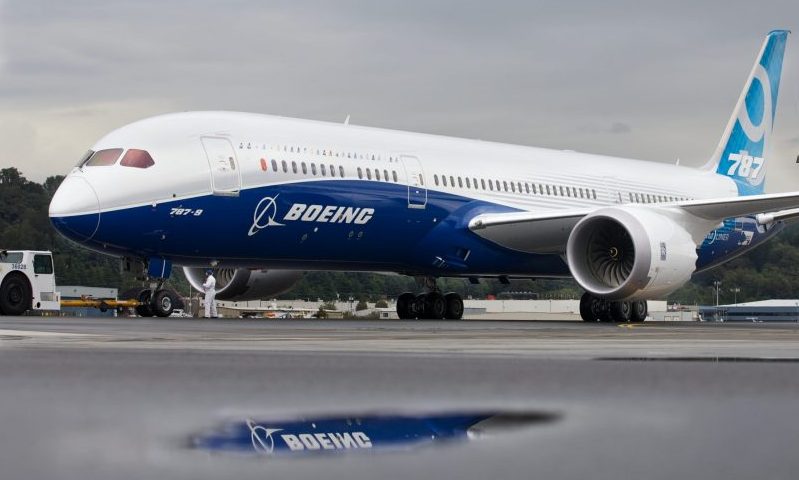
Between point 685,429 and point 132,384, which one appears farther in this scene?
point 132,384

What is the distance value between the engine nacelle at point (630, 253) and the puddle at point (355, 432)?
17863 mm

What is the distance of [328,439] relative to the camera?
16.4 feet

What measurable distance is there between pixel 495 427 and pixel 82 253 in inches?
2050

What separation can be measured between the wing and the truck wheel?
9.20 metres

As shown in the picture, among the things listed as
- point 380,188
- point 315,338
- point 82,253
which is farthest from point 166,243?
point 82,253

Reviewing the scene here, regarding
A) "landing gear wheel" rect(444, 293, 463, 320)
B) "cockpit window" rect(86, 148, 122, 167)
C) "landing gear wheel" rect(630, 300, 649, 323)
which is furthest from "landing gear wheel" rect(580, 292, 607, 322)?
"cockpit window" rect(86, 148, 122, 167)

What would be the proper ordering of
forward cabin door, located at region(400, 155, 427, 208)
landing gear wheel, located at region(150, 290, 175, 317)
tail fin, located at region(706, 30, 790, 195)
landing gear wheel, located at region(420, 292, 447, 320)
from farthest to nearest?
tail fin, located at region(706, 30, 790, 195)
landing gear wheel, located at region(420, 292, 447, 320)
forward cabin door, located at region(400, 155, 427, 208)
landing gear wheel, located at region(150, 290, 175, 317)

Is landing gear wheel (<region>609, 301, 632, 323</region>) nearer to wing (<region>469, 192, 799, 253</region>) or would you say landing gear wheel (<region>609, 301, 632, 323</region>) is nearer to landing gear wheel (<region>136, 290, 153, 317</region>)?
wing (<region>469, 192, 799, 253</region>)

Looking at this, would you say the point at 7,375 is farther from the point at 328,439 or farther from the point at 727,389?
the point at 727,389

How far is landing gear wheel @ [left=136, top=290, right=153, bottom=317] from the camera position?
2239cm

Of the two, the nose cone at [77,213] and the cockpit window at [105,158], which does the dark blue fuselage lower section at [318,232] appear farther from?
the cockpit window at [105,158]

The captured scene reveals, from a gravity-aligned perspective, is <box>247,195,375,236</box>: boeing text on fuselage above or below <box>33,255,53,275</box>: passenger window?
above

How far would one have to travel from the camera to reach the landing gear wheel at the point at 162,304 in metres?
22.2

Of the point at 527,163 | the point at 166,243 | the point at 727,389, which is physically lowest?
the point at 727,389
